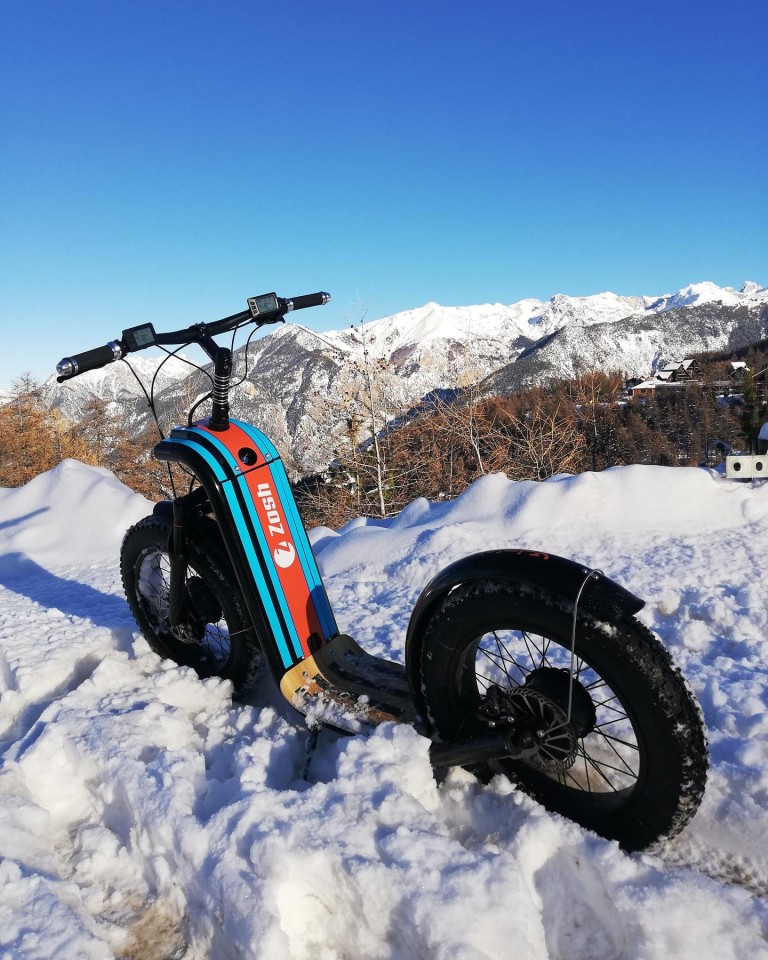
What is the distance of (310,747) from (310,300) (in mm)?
2081

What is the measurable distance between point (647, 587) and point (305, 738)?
8.95ft

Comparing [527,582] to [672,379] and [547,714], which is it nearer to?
[547,714]

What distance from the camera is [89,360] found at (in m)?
2.63

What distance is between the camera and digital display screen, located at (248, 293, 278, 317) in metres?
2.93

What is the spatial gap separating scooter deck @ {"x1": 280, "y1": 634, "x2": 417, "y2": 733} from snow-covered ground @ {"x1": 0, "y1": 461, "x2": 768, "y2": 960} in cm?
15

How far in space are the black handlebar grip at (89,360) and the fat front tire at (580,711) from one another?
1.76 meters

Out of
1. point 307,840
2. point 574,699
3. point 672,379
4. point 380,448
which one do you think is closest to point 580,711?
point 574,699

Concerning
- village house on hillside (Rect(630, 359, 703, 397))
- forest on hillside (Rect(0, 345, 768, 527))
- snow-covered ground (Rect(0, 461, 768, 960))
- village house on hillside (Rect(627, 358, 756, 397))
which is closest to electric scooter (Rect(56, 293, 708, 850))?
snow-covered ground (Rect(0, 461, 768, 960))

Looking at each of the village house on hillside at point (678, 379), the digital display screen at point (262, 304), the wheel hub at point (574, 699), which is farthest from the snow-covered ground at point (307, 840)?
the village house on hillside at point (678, 379)

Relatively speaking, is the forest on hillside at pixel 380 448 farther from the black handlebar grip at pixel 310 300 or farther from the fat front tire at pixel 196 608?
the black handlebar grip at pixel 310 300

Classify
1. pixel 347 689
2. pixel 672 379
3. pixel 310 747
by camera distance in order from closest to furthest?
pixel 310 747 → pixel 347 689 → pixel 672 379

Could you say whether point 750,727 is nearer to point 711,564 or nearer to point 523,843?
point 523,843

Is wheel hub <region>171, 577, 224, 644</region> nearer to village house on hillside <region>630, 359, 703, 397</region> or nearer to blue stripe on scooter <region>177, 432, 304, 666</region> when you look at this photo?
blue stripe on scooter <region>177, 432, 304, 666</region>

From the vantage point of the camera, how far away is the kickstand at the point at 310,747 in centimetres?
226
